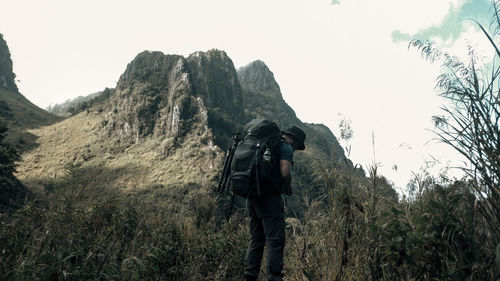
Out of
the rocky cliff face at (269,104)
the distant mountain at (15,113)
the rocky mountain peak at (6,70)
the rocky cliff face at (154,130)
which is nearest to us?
the rocky cliff face at (154,130)

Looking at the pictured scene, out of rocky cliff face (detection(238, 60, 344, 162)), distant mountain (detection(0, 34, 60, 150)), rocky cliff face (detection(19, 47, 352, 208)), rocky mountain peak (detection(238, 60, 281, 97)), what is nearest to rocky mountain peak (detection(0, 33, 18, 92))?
distant mountain (detection(0, 34, 60, 150))

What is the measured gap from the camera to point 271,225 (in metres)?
2.81

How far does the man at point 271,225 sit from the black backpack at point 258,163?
0.18 ft

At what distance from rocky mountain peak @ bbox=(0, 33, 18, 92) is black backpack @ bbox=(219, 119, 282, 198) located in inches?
4527

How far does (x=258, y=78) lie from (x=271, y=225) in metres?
150

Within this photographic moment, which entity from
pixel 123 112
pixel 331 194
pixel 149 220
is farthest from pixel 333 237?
pixel 123 112

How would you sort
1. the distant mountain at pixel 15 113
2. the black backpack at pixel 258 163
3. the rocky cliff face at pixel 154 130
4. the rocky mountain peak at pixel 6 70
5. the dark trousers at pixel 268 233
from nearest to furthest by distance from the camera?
the dark trousers at pixel 268 233, the black backpack at pixel 258 163, the rocky cliff face at pixel 154 130, the distant mountain at pixel 15 113, the rocky mountain peak at pixel 6 70

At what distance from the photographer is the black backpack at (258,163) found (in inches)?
110

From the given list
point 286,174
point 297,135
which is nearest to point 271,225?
point 286,174

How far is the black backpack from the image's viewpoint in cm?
279

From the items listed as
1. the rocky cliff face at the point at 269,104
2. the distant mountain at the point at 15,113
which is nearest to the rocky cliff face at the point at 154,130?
the distant mountain at the point at 15,113

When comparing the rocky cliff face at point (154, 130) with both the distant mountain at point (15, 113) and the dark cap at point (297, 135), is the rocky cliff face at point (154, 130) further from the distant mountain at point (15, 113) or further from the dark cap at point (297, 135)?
the dark cap at point (297, 135)

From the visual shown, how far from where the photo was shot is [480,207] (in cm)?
131

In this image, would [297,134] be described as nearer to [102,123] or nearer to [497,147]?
[497,147]
